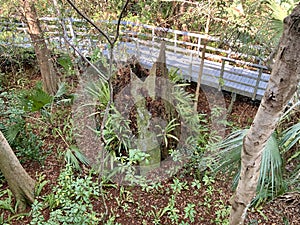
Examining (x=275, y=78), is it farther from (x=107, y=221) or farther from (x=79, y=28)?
(x=79, y=28)

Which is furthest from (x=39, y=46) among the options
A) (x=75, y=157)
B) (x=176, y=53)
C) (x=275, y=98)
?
(x=275, y=98)

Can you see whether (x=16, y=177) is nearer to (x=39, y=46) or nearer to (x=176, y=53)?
(x=39, y=46)

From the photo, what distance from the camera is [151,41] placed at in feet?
20.6

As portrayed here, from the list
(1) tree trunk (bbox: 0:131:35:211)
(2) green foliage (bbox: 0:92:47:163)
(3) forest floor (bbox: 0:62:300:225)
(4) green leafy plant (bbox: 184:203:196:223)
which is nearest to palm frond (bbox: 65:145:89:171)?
(3) forest floor (bbox: 0:62:300:225)

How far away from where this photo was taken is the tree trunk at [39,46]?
4.25 meters

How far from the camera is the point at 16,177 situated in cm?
303

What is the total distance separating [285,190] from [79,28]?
→ 16.1ft

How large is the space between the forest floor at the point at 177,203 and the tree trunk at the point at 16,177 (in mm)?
211

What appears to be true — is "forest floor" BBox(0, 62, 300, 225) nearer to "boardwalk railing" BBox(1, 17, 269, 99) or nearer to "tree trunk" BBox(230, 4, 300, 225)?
"tree trunk" BBox(230, 4, 300, 225)

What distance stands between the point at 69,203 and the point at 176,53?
4949 mm

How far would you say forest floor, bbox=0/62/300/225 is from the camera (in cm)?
315

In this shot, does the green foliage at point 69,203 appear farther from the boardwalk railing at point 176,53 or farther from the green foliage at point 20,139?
the boardwalk railing at point 176,53

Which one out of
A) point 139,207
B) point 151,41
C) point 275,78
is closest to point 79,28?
point 151,41

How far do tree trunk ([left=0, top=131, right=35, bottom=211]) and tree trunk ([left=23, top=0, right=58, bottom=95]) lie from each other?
88.9 inches
